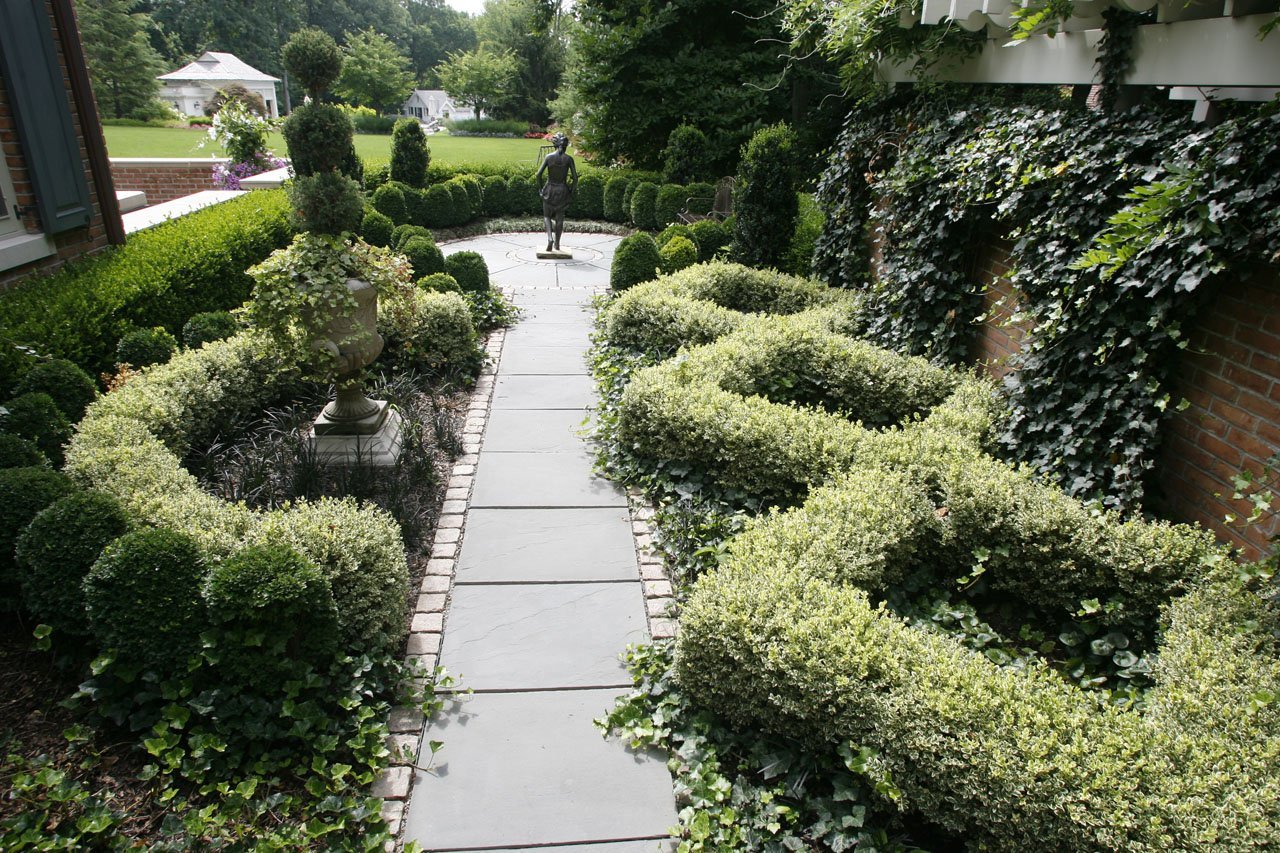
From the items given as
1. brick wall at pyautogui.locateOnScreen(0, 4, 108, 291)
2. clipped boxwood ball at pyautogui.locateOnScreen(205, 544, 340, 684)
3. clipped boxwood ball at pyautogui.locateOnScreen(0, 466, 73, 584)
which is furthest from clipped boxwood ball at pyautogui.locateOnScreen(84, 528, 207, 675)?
brick wall at pyautogui.locateOnScreen(0, 4, 108, 291)

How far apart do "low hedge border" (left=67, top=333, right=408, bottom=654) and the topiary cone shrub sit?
10.5 metres

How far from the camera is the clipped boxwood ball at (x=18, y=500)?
9.97ft

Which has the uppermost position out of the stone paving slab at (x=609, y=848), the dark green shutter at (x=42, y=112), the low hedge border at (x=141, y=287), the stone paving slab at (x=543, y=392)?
the dark green shutter at (x=42, y=112)

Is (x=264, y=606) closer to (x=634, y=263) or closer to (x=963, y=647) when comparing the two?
(x=963, y=647)

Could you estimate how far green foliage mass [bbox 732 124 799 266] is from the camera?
809 centimetres

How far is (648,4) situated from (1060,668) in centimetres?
1603

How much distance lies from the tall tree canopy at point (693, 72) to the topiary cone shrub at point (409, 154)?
4647mm

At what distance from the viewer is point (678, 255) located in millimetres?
9398

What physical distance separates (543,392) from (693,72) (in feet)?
40.3

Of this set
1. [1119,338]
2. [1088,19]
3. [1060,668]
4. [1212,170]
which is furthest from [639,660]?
[1088,19]

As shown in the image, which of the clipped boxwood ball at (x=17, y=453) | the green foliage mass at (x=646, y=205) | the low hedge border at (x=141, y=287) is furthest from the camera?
the green foliage mass at (x=646, y=205)

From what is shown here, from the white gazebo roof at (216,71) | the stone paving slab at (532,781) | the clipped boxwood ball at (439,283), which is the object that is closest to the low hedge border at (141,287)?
the clipped boxwood ball at (439,283)

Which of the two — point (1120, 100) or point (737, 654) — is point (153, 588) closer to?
point (737, 654)

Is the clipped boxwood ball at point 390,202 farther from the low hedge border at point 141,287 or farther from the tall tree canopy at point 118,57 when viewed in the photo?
the tall tree canopy at point 118,57
